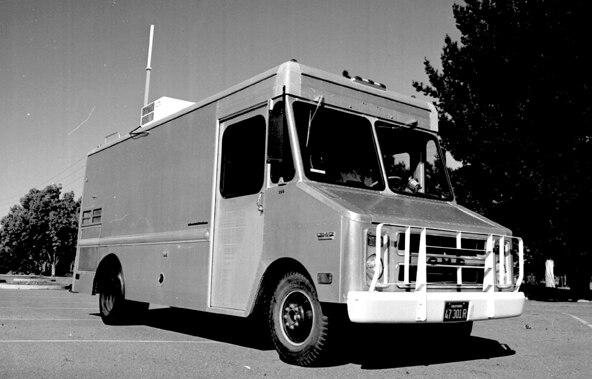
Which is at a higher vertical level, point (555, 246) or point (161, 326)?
point (555, 246)

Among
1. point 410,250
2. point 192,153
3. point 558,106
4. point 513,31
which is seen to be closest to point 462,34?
point 513,31

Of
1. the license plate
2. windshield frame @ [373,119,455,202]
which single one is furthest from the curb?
the license plate

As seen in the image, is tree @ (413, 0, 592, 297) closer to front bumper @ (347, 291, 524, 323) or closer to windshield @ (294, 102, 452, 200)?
windshield @ (294, 102, 452, 200)

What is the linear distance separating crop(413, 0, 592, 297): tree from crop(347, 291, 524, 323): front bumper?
14.1m

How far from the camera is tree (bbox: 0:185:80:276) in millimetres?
57031

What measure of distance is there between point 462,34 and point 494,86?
3.34 metres

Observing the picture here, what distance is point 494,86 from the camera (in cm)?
2159

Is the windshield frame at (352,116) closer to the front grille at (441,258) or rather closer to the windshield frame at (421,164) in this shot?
the windshield frame at (421,164)

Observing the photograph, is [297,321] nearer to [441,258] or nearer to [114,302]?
[441,258]

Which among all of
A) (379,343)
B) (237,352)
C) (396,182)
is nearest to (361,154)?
(396,182)

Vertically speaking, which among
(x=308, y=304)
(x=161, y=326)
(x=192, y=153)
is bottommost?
(x=161, y=326)

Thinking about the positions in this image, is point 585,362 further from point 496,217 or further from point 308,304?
point 496,217

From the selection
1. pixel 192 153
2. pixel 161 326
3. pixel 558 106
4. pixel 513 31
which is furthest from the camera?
pixel 513 31

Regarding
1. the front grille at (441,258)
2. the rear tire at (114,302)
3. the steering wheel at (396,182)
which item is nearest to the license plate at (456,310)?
the front grille at (441,258)
